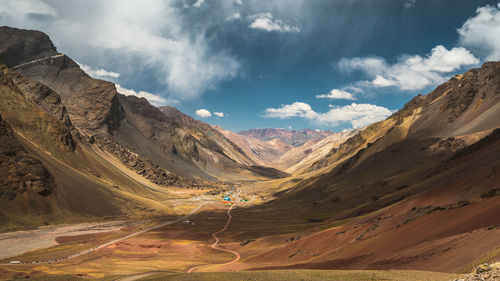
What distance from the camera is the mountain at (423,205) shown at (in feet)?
63.2

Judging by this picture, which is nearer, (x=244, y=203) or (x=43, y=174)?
(x=43, y=174)

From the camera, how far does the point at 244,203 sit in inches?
6152

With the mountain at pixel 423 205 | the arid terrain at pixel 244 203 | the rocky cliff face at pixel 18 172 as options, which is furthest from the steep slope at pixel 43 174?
the mountain at pixel 423 205

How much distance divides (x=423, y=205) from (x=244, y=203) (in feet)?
418

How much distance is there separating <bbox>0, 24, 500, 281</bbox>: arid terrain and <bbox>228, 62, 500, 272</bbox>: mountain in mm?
196

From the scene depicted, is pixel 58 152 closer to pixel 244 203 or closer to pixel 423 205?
pixel 244 203

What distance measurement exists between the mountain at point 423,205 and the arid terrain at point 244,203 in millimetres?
196

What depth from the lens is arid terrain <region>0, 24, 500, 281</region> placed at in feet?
75.2

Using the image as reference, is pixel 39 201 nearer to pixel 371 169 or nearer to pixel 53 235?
pixel 53 235

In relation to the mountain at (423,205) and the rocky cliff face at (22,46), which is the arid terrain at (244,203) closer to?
the mountain at (423,205)

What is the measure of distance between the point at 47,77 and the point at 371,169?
189m

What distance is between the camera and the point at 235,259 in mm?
46594

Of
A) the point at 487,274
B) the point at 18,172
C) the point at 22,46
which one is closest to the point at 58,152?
the point at 18,172

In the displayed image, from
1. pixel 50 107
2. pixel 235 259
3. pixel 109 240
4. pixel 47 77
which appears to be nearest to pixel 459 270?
pixel 235 259
